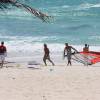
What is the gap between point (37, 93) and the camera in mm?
11633

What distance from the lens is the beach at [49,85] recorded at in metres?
11.2

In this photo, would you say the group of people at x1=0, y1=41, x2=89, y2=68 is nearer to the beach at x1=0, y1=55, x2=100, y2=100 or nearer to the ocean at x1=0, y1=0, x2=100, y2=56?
the beach at x1=0, y1=55, x2=100, y2=100

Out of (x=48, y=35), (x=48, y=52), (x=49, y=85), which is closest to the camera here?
(x=49, y=85)

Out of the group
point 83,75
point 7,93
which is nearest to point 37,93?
point 7,93

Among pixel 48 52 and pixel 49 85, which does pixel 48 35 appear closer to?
pixel 48 52

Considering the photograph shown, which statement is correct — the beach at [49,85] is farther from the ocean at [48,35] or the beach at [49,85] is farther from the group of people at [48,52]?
the ocean at [48,35]

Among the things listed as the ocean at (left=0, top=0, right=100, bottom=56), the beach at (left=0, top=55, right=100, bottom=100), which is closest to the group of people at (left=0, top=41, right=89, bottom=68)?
the beach at (left=0, top=55, right=100, bottom=100)

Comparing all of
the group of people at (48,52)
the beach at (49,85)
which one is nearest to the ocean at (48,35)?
the group of people at (48,52)

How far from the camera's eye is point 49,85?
515 inches

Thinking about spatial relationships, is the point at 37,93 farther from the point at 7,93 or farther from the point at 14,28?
the point at 14,28

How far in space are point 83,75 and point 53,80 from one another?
1709 mm

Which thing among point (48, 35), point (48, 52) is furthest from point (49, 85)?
point (48, 35)

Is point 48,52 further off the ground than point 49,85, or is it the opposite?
point 49,85

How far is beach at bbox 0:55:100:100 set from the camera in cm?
1116
